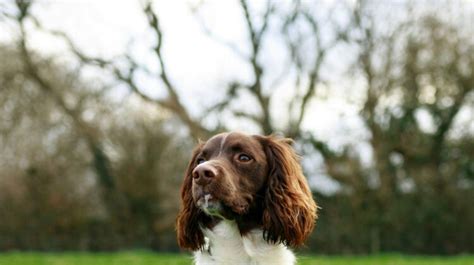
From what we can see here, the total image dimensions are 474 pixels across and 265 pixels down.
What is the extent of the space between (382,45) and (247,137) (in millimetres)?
16554

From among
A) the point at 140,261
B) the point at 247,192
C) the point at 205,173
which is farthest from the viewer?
the point at 140,261

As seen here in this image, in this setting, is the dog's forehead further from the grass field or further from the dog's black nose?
the grass field

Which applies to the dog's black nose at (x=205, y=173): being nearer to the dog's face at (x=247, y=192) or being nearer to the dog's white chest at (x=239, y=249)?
the dog's face at (x=247, y=192)

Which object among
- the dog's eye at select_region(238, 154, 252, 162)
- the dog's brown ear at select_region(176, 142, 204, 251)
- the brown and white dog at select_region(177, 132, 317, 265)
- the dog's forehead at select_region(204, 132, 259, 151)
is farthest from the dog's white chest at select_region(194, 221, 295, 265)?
the dog's forehead at select_region(204, 132, 259, 151)

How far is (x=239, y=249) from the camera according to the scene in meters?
5.30

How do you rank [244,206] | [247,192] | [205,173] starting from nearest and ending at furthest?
[205,173]
[244,206]
[247,192]

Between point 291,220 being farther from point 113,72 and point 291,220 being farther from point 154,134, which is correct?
point 154,134

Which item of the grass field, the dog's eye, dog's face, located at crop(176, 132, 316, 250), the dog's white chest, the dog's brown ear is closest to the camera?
dog's face, located at crop(176, 132, 316, 250)

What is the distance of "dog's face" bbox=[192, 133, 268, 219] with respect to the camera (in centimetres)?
498

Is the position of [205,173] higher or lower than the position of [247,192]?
higher

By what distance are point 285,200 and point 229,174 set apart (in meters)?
0.60

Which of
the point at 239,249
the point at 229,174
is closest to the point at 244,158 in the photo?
the point at 229,174

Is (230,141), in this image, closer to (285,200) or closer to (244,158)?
(244,158)

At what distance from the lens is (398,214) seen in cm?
2148
